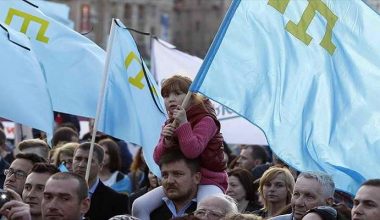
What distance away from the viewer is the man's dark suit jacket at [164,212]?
8.59 metres

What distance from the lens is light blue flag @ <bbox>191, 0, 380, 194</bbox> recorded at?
27.9 feet

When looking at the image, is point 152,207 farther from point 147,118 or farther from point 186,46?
point 186,46

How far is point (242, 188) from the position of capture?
11.2 m

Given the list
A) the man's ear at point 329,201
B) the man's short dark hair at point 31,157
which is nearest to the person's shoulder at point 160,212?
the man's ear at point 329,201

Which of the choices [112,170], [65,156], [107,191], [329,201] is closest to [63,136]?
[112,170]

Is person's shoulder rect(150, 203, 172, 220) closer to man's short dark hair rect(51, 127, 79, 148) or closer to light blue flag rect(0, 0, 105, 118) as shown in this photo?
light blue flag rect(0, 0, 105, 118)

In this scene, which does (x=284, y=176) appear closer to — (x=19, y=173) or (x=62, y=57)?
(x=19, y=173)

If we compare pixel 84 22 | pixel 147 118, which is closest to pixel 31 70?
pixel 147 118

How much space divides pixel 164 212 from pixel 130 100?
233 centimetres

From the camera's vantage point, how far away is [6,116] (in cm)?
938

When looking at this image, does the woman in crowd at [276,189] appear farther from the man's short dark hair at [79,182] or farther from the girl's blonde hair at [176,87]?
the man's short dark hair at [79,182]

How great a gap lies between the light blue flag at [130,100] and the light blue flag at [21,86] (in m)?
0.89

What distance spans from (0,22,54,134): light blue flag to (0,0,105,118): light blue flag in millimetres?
1113

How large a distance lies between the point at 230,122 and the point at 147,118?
4.09 m
